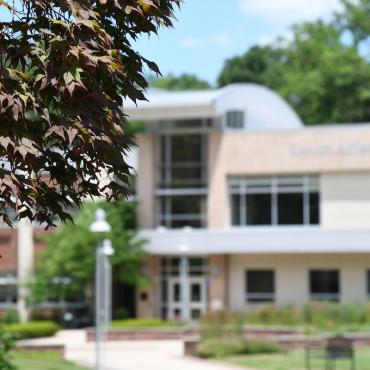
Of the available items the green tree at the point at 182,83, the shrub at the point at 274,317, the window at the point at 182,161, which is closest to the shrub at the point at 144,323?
the shrub at the point at 274,317

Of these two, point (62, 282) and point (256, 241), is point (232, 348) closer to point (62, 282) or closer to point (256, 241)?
point (256, 241)

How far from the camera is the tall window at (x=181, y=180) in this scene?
1869 inches

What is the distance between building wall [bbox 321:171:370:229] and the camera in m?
45.0

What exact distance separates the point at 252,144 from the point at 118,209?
654cm

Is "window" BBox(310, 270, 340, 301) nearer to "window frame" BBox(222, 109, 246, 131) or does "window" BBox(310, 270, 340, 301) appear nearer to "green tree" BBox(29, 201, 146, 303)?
"green tree" BBox(29, 201, 146, 303)

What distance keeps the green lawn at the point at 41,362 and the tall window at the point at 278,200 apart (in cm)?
1739

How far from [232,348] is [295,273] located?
16.1 metres

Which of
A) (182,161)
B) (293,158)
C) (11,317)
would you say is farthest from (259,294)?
(11,317)

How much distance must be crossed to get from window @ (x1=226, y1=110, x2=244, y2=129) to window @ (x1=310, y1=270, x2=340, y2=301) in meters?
7.59

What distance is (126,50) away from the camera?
609cm

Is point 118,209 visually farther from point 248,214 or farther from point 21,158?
point 21,158

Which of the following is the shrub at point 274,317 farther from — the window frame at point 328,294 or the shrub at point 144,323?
the shrub at point 144,323

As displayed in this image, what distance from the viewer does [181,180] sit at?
156ft

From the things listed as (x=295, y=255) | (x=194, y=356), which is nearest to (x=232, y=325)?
(x=194, y=356)
